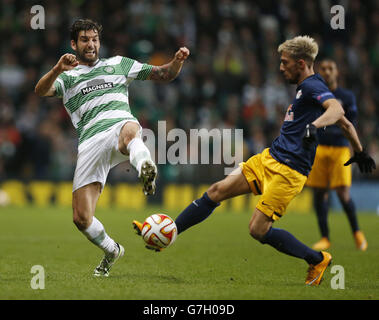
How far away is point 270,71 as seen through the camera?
683 inches

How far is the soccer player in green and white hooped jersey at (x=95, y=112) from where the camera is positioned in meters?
5.99

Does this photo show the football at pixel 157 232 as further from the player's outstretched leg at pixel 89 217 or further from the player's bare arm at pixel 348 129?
the player's bare arm at pixel 348 129

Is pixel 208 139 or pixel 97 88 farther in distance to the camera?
pixel 208 139

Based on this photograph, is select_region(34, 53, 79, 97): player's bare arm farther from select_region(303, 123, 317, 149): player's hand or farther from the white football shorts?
select_region(303, 123, 317, 149): player's hand

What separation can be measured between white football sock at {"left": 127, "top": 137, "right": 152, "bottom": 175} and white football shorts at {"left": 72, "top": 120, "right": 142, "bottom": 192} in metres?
0.33

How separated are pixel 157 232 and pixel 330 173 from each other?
3.96m

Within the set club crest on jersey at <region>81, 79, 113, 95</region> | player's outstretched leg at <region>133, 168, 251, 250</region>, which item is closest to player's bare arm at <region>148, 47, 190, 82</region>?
club crest on jersey at <region>81, 79, 113, 95</region>

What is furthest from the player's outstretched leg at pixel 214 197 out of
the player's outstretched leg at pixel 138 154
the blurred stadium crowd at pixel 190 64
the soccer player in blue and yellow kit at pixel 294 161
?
the blurred stadium crowd at pixel 190 64

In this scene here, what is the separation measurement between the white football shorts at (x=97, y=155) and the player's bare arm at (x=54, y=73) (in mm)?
561

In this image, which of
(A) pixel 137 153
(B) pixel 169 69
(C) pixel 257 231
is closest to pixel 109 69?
(B) pixel 169 69
